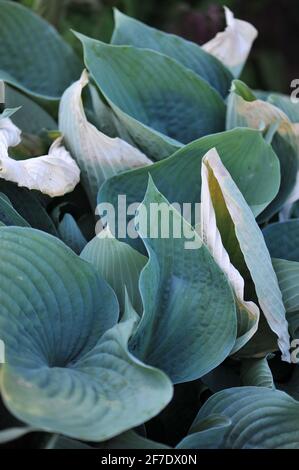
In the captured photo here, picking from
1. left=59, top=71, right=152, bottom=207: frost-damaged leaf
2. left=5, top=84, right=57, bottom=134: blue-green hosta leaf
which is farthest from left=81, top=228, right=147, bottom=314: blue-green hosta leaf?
left=5, top=84, right=57, bottom=134: blue-green hosta leaf

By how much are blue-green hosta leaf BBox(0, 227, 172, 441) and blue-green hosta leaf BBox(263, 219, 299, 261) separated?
0.18m

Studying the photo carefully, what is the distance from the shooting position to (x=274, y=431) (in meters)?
0.45

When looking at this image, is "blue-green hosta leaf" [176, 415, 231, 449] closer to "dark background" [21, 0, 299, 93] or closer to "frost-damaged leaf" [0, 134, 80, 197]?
"frost-damaged leaf" [0, 134, 80, 197]

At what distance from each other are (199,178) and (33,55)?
0.76 feet

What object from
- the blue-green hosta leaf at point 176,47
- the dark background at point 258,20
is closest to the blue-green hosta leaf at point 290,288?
the blue-green hosta leaf at point 176,47

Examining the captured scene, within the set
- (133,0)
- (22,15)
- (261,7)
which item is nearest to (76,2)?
(133,0)

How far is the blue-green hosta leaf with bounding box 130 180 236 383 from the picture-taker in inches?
17.8

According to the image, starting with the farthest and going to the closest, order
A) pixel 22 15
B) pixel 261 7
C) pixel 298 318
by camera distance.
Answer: pixel 261 7
pixel 22 15
pixel 298 318

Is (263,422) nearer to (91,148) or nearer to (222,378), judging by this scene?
(222,378)

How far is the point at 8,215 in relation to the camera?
19.5 inches

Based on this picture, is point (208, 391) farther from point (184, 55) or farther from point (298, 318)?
point (184, 55)

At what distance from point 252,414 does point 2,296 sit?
0.58 feet

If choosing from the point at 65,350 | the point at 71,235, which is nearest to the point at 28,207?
the point at 71,235

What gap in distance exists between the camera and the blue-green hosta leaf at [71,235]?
55 cm
